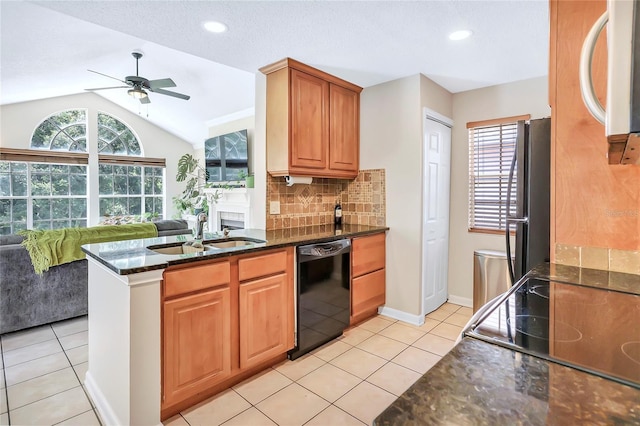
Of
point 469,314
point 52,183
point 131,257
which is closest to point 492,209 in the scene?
point 469,314

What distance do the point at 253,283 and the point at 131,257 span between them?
2.46ft

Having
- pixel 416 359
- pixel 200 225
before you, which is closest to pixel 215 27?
pixel 200 225

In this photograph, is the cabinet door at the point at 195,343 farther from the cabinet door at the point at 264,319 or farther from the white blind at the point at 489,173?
the white blind at the point at 489,173

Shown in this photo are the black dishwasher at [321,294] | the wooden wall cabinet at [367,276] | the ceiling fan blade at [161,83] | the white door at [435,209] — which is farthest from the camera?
the ceiling fan blade at [161,83]

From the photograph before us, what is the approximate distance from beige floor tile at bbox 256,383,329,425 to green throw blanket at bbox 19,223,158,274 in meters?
2.31

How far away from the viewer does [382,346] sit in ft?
9.09

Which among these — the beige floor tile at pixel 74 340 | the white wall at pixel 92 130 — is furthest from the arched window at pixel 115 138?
the beige floor tile at pixel 74 340

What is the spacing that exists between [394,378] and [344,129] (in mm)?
2354

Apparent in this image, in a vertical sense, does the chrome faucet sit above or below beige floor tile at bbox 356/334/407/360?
above

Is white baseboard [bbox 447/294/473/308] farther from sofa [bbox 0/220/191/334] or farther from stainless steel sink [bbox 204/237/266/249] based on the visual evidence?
sofa [bbox 0/220/191/334]

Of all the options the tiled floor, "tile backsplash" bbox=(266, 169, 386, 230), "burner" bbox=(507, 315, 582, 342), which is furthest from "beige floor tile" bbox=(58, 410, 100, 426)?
"burner" bbox=(507, 315, 582, 342)

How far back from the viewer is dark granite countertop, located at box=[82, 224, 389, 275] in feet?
5.53

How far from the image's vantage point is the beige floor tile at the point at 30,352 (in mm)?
2463

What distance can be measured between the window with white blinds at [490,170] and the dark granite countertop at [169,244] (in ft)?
4.26
